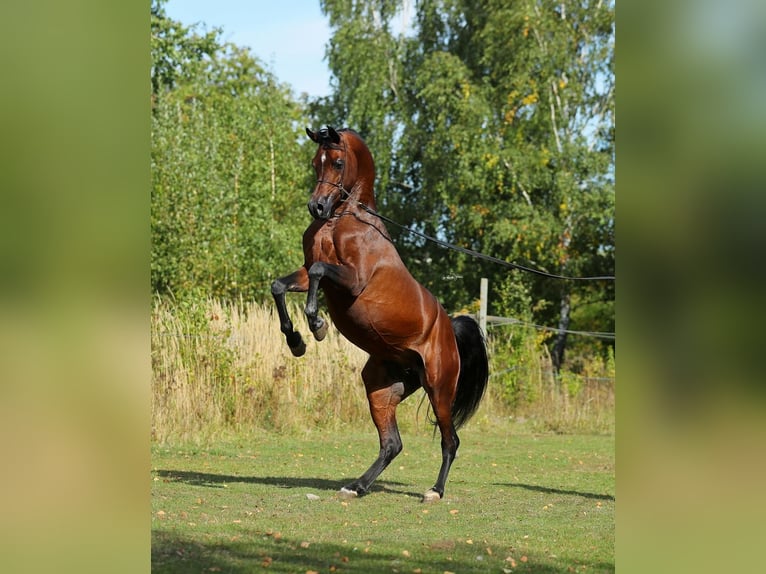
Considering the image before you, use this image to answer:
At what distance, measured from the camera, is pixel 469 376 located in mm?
8414

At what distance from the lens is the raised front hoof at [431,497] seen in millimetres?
7422

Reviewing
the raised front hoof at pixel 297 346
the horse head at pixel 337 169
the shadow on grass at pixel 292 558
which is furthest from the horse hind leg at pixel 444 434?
the shadow on grass at pixel 292 558

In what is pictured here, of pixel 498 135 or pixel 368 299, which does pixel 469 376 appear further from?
pixel 498 135

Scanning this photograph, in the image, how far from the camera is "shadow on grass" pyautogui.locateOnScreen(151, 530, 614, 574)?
4.70 m

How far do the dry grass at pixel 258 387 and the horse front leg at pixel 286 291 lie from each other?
526cm

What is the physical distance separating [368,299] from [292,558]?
258 centimetres

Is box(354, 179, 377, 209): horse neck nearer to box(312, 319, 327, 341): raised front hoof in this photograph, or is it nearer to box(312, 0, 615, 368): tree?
box(312, 319, 327, 341): raised front hoof

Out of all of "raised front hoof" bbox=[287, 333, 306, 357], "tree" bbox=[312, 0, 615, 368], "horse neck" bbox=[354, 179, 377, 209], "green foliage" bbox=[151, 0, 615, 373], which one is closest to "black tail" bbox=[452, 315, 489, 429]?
"horse neck" bbox=[354, 179, 377, 209]

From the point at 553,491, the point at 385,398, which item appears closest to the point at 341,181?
the point at 385,398
